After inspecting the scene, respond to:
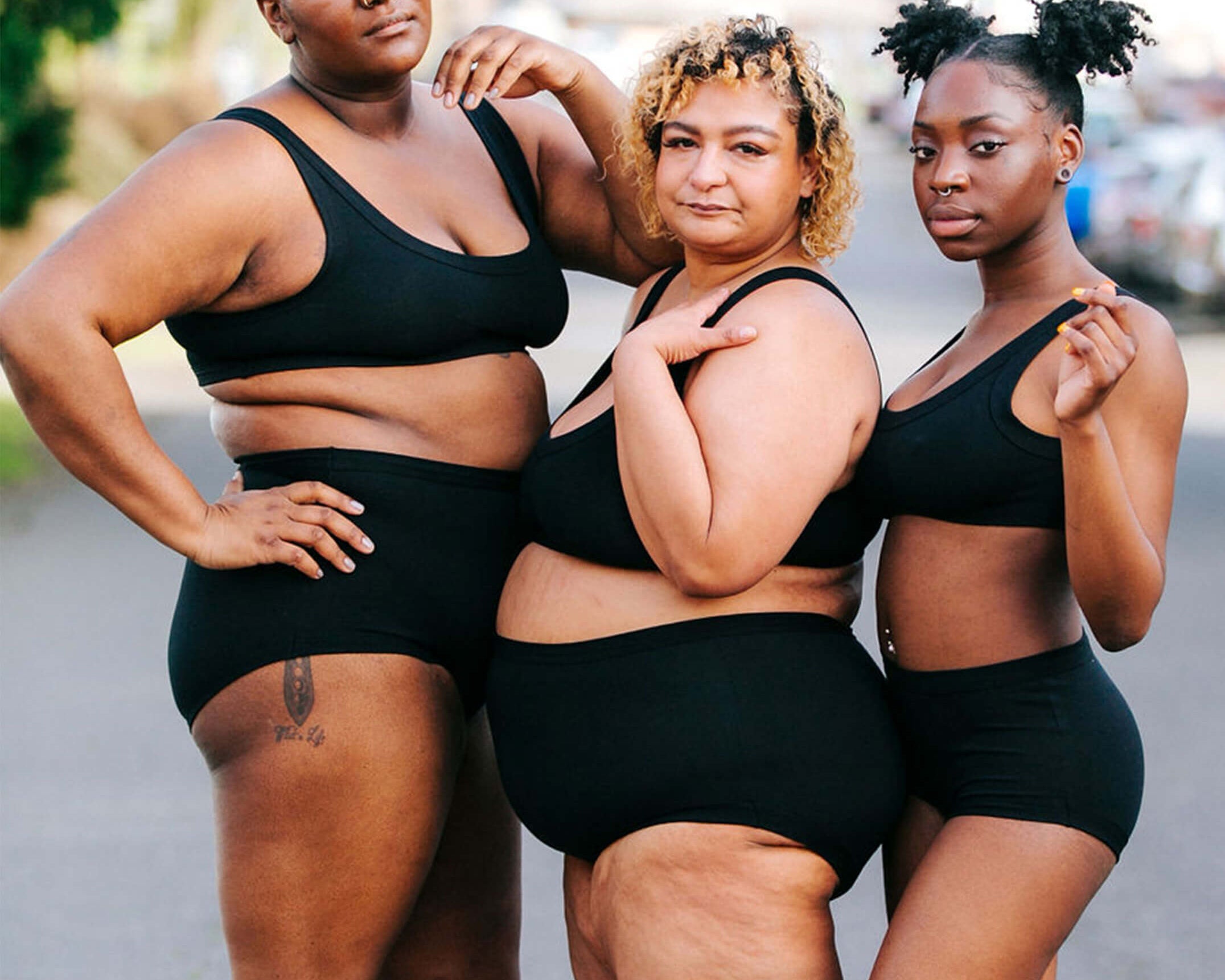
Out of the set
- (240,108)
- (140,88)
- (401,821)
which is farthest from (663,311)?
(140,88)

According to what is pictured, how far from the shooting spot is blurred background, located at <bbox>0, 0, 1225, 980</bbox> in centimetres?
Answer: 475

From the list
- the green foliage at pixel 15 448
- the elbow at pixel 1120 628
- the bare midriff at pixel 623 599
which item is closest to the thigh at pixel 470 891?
the bare midriff at pixel 623 599

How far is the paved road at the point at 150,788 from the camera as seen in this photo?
4.65 meters

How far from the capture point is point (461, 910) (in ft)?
10.2

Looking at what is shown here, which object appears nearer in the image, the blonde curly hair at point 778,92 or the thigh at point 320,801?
the blonde curly hair at point 778,92

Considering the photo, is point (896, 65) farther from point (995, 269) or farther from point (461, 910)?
point (461, 910)

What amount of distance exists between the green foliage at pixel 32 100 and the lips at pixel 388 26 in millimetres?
8305

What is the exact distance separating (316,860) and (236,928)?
0.60 feet

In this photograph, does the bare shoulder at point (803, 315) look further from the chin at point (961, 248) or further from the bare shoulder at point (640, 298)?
the bare shoulder at point (640, 298)

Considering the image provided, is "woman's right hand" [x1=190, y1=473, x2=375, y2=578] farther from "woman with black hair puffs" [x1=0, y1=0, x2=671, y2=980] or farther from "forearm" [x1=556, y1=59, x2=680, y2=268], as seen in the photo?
"forearm" [x1=556, y1=59, x2=680, y2=268]

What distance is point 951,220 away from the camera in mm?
2580

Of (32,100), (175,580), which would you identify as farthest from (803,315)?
(32,100)

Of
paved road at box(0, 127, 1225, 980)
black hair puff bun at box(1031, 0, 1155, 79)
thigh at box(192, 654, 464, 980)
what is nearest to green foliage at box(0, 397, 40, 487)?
paved road at box(0, 127, 1225, 980)

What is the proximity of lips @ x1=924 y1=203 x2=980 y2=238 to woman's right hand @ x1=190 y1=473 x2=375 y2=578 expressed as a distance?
3.33 ft
